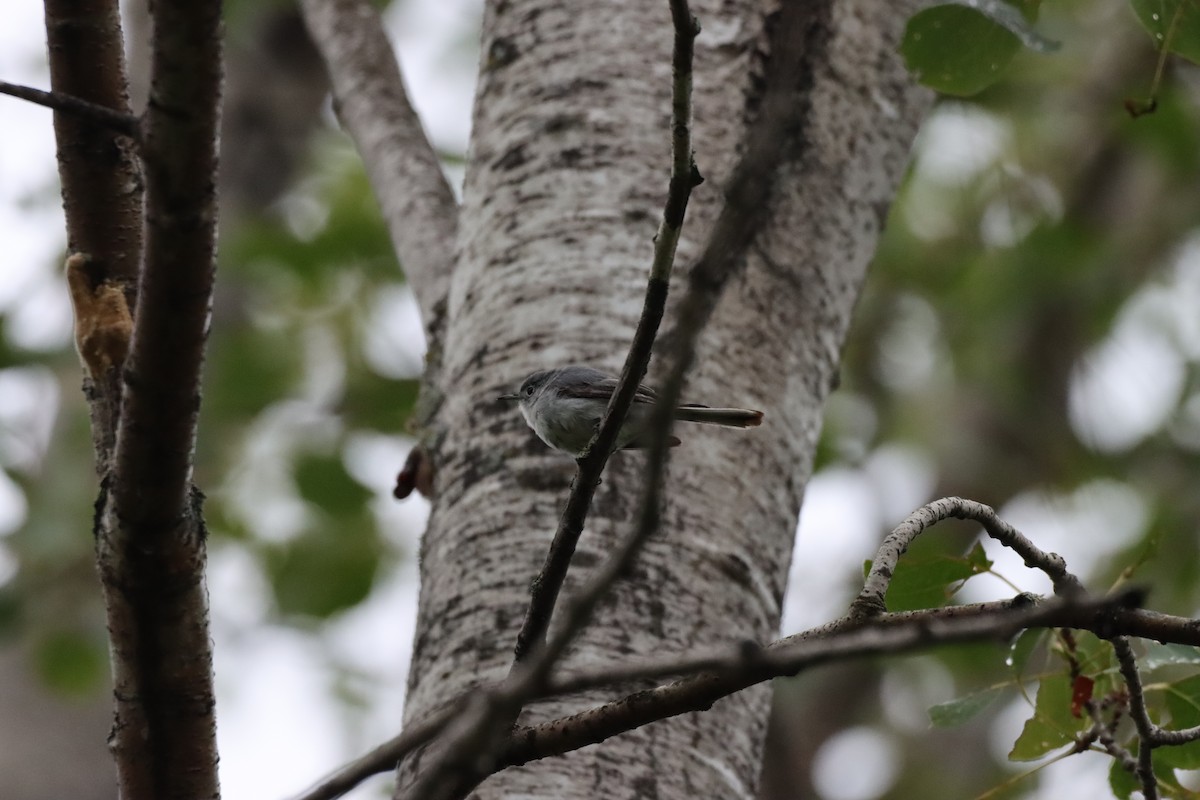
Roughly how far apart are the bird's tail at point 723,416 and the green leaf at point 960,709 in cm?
56

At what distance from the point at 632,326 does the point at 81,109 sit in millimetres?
1160

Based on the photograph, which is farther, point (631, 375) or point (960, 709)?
point (960, 709)

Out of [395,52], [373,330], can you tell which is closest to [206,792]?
[395,52]

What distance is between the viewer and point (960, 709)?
1970 mm

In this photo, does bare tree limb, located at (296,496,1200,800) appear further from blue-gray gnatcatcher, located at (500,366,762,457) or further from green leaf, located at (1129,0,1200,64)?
green leaf, located at (1129,0,1200,64)

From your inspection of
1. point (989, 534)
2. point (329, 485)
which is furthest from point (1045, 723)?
point (329, 485)

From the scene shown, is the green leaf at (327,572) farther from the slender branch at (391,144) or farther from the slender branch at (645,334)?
the slender branch at (645,334)

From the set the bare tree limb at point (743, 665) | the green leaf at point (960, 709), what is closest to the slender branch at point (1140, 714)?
the bare tree limb at point (743, 665)

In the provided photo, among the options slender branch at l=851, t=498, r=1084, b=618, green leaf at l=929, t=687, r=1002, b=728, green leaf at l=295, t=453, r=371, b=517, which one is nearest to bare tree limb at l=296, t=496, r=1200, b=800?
slender branch at l=851, t=498, r=1084, b=618

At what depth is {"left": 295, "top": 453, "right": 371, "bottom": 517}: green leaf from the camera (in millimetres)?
4277

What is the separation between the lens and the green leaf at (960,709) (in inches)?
77.2

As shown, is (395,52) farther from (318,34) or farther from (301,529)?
Result: (301,529)

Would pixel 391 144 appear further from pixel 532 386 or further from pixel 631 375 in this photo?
pixel 631 375

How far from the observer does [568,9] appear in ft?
8.65
